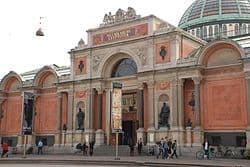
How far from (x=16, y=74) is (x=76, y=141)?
45.2 ft

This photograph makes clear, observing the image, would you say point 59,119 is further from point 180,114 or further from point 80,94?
point 180,114

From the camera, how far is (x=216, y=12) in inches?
2244

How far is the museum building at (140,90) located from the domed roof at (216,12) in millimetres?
12819

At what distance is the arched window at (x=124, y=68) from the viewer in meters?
42.6

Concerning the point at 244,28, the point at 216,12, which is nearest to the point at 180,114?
the point at 244,28

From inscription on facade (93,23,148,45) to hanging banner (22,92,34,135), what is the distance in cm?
1141

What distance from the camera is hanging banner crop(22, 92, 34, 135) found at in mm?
35094

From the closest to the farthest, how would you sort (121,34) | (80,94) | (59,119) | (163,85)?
(163,85) < (121,34) < (80,94) < (59,119)

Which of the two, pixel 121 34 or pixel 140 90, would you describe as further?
pixel 121 34

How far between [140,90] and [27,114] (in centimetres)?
1141

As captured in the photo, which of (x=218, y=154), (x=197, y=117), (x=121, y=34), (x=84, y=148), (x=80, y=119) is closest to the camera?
(x=218, y=154)

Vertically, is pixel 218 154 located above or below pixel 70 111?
below

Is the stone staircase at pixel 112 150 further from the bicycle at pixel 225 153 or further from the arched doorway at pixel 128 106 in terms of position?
the bicycle at pixel 225 153

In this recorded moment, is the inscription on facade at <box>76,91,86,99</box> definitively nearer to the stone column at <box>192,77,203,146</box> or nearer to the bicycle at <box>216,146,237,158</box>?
the stone column at <box>192,77,203,146</box>
